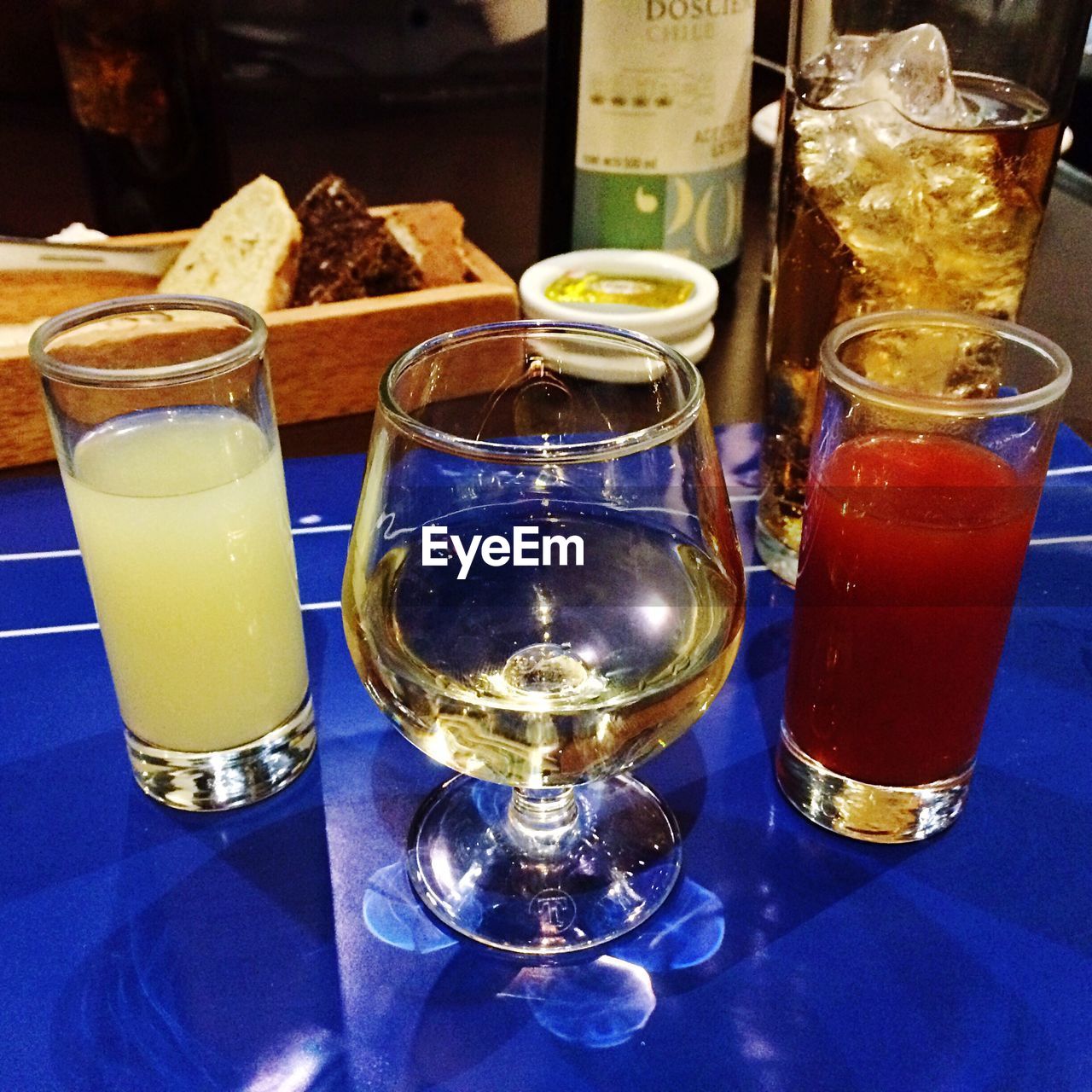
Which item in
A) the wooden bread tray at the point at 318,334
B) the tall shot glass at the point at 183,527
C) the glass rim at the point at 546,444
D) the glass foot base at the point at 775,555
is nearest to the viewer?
the glass rim at the point at 546,444

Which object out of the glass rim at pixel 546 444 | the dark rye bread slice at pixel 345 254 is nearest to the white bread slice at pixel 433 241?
the dark rye bread slice at pixel 345 254

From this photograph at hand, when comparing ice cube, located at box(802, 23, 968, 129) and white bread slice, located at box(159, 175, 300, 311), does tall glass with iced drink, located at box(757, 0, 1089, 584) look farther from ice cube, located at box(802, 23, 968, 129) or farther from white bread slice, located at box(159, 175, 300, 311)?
white bread slice, located at box(159, 175, 300, 311)

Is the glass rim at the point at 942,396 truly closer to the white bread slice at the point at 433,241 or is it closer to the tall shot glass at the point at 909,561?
the tall shot glass at the point at 909,561

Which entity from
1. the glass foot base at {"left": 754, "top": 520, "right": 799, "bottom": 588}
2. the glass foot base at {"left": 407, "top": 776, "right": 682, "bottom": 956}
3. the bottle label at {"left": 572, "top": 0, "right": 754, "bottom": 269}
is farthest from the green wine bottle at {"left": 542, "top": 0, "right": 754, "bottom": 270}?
the glass foot base at {"left": 407, "top": 776, "right": 682, "bottom": 956}

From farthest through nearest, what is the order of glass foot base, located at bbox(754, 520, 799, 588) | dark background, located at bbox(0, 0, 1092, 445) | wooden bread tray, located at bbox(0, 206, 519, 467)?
dark background, located at bbox(0, 0, 1092, 445)
wooden bread tray, located at bbox(0, 206, 519, 467)
glass foot base, located at bbox(754, 520, 799, 588)

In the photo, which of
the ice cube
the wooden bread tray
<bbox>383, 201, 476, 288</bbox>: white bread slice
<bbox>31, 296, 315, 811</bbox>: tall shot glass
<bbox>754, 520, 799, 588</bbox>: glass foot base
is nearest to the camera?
<bbox>31, 296, 315, 811</bbox>: tall shot glass

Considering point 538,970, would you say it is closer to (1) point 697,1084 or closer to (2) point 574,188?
(1) point 697,1084

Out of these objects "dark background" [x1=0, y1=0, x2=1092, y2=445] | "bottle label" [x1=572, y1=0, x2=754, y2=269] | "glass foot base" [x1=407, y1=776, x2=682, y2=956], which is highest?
"bottle label" [x1=572, y1=0, x2=754, y2=269]
